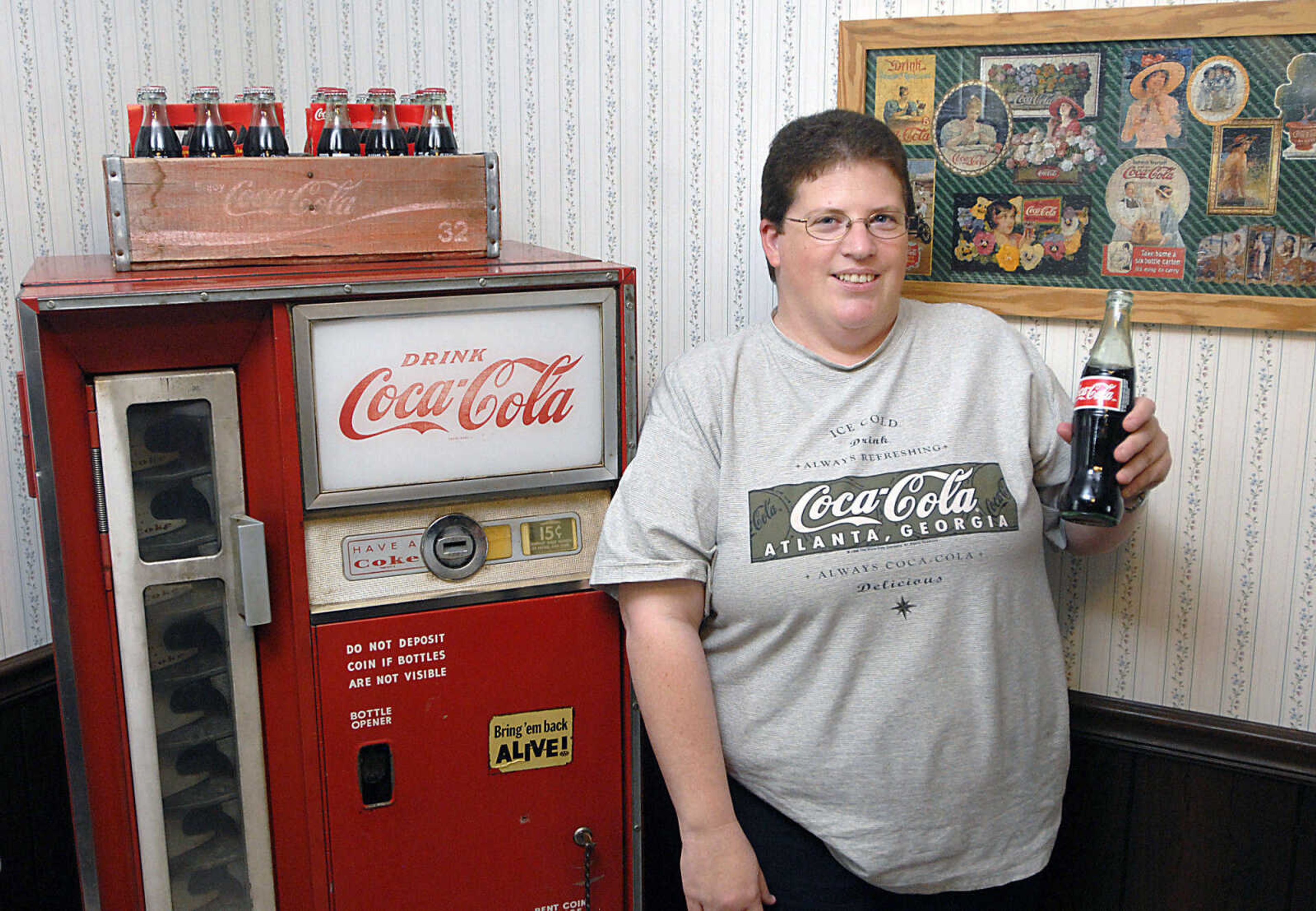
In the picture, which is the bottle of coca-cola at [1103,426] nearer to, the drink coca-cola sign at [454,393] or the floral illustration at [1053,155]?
the floral illustration at [1053,155]

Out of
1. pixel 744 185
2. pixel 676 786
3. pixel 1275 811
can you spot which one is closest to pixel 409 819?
pixel 676 786

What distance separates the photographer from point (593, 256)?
2395mm

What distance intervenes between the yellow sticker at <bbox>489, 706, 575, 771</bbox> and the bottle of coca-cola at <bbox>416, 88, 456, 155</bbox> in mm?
913

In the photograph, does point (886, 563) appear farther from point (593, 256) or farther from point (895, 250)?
point (593, 256)

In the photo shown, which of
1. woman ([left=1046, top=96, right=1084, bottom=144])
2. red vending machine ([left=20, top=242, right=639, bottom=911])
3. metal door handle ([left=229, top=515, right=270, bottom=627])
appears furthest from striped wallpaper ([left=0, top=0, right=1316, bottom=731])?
metal door handle ([left=229, top=515, right=270, bottom=627])

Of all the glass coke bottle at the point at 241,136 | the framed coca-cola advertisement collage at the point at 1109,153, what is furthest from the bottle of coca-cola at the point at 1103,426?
the glass coke bottle at the point at 241,136

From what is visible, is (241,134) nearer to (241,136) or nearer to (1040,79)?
(241,136)

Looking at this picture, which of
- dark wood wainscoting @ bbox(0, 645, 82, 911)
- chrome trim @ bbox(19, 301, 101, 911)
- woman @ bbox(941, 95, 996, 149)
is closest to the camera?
chrome trim @ bbox(19, 301, 101, 911)

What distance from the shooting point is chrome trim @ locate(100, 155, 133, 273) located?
166 cm

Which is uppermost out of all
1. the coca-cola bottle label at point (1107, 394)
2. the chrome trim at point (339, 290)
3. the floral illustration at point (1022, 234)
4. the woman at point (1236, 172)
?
the woman at point (1236, 172)

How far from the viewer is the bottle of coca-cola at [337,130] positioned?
185 cm

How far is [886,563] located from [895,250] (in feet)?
1.47

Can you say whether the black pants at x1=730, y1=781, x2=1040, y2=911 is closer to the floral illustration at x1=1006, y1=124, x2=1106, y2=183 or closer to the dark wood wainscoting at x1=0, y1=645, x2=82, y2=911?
the floral illustration at x1=1006, y1=124, x2=1106, y2=183

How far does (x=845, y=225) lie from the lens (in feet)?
5.45
